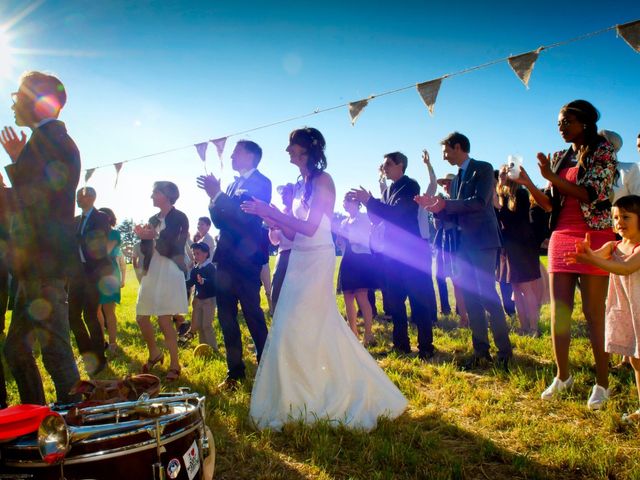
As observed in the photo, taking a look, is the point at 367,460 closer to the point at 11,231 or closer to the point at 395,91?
the point at 11,231

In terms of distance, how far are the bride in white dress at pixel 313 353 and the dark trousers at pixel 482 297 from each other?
1.68 metres

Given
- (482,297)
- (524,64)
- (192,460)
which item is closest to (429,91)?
(524,64)

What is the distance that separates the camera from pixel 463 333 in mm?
6434

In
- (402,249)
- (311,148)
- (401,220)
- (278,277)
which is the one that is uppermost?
(311,148)

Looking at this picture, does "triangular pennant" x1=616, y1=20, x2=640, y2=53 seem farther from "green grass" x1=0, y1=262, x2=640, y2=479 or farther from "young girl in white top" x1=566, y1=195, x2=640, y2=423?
"green grass" x1=0, y1=262, x2=640, y2=479

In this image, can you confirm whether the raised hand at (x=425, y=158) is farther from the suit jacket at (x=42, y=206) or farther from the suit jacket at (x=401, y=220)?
the suit jacket at (x=42, y=206)

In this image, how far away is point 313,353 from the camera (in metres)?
3.56

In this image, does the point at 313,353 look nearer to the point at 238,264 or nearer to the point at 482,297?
the point at 238,264

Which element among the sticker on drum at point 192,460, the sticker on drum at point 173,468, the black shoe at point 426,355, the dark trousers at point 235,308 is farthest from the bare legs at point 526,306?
the sticker on drum at point 173,468

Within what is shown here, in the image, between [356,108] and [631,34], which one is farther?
[356,108]

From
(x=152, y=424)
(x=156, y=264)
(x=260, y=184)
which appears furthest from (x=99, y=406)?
(x=156, y=264)

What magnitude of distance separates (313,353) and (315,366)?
10cm

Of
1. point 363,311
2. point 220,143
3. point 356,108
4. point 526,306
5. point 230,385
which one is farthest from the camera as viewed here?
point 220,143

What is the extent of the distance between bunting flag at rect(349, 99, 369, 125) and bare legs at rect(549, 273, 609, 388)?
453 centimetres
